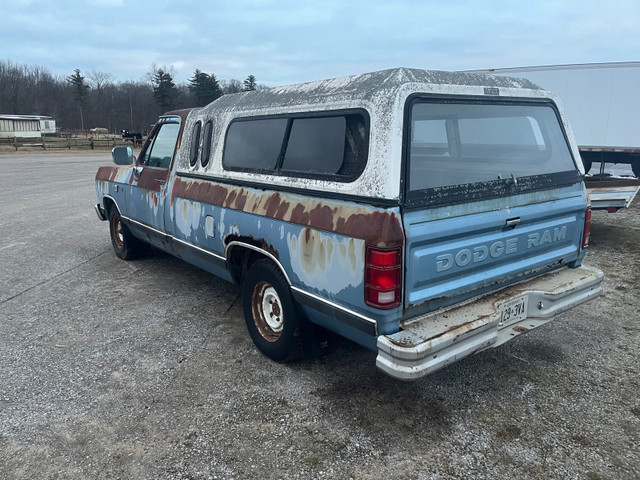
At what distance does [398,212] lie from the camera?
260cm

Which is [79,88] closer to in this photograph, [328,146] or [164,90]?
[164,90]

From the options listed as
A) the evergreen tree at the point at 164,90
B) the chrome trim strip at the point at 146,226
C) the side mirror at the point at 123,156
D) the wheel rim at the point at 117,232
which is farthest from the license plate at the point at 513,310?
the evergreen tree at the point at 164,90

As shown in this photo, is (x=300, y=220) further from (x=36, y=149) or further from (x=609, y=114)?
(x=36, y=149)

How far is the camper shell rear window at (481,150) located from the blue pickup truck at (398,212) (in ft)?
0.04

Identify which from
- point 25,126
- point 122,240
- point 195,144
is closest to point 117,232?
point 122,240

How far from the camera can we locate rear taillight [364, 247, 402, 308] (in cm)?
256

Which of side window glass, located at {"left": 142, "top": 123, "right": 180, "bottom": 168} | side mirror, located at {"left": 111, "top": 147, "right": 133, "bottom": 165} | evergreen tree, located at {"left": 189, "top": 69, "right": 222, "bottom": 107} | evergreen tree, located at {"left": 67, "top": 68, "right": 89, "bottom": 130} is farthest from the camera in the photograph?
evergreen tree, located at {"left": 67, "top": 68, "right": 89, "bottom": 130}

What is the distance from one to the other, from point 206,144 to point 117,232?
9.57ft

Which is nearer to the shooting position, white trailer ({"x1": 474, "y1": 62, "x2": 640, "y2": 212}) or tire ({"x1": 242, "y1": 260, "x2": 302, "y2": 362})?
tire ({"x1": 242, "y1": 260, "x2": 302, "y2": 362})

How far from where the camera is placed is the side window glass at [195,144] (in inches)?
175

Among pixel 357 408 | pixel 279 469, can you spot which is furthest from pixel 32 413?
pixel 357 408

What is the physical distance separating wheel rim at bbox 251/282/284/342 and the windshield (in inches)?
60.3

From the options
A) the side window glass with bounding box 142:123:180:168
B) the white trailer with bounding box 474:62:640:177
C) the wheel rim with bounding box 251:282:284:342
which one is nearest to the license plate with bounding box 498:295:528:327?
the wheel rim with bounding box 251:282:284:342

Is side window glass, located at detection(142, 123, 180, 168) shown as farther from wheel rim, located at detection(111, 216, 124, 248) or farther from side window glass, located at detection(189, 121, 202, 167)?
wheel rim, located at detection(111, 216, 124, 248)
